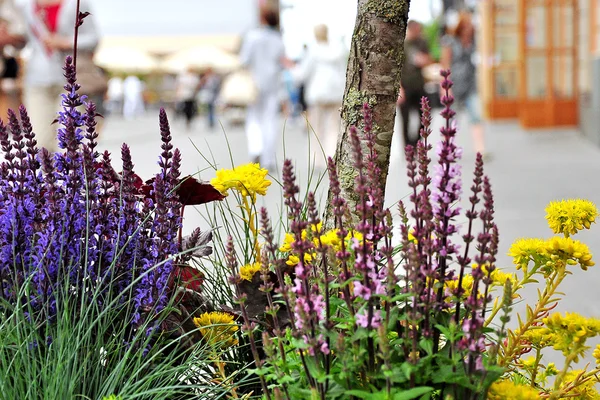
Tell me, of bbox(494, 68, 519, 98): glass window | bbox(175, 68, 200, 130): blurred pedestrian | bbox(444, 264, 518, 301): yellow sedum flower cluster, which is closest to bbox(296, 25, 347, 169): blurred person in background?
bbox(494, 68, 519, 98): glass window

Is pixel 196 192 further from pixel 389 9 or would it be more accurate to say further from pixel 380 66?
pixel 389 9

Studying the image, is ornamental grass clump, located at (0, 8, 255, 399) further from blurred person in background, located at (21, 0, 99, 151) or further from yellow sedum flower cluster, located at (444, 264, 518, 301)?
blurred person in background, located at (21, 0, 99, 151)

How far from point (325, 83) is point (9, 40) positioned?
5.20 m

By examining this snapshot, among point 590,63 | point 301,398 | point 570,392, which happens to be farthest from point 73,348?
point 590,63

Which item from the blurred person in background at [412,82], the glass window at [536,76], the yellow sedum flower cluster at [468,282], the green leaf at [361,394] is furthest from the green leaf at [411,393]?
the glass window at [536,76]

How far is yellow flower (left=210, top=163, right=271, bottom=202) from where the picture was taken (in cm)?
253

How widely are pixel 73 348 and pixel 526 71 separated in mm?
16574

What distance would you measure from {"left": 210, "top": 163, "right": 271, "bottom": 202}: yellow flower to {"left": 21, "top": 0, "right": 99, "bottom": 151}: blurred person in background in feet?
15.3

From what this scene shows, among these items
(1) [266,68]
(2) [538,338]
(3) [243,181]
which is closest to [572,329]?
(2) [538,338]

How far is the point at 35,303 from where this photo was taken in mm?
2283

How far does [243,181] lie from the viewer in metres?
2.53

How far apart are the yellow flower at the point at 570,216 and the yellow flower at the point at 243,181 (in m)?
0.77

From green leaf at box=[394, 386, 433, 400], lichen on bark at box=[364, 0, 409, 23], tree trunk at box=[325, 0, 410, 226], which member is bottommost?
green leaf at box=[394, 386, 433, 400]

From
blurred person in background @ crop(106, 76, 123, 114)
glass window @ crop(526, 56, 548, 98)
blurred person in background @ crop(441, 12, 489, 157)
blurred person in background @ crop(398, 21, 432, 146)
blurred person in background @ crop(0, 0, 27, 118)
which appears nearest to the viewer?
blurred person in background @ crop(0, 0, 27, 118)
